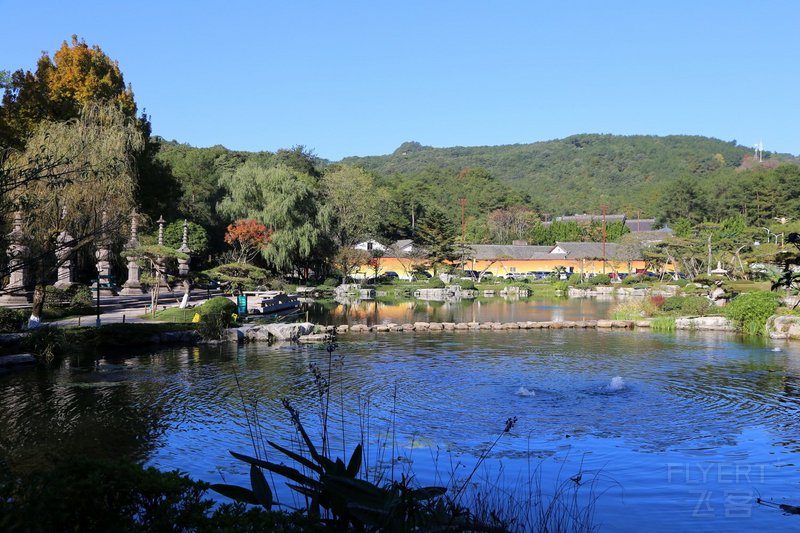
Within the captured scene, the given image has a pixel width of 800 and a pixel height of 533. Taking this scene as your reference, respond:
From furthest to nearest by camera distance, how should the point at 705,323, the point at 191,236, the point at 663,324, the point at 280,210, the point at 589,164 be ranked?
the point at 589,164 → the point at 280,210 → the point at 191,236 → the point at 663,324 → the point at 705,323

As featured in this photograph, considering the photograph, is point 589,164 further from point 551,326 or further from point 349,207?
point 551,326

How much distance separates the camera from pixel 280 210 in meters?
40.1

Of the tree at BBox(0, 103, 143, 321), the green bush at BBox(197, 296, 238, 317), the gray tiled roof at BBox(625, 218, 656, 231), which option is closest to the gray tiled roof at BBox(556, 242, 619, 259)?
the gray tiled roof at BBox(625, 218, 656, 231)

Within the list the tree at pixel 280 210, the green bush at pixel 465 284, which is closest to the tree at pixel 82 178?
the tree at pixel 280 210

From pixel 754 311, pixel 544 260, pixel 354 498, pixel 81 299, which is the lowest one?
pixel 754 311

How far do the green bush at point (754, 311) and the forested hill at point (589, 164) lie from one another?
6196 cm

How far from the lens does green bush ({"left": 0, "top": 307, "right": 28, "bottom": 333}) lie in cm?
1530

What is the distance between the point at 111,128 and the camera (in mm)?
24109

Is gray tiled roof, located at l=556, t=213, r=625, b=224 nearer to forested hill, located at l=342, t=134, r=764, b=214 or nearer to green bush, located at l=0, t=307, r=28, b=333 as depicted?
forested hill, located at l=342, t=134, r=764, b=214

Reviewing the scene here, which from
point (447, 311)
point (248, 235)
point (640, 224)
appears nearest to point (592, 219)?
point (640, 224)

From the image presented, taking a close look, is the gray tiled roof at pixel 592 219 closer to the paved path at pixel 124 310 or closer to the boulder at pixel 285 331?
Result: the paved path at pixel 124 310

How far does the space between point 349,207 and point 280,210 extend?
13.2m

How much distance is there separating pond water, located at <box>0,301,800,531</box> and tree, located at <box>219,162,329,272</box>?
74.0 feet

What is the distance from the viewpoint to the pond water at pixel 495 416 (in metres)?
6.97
